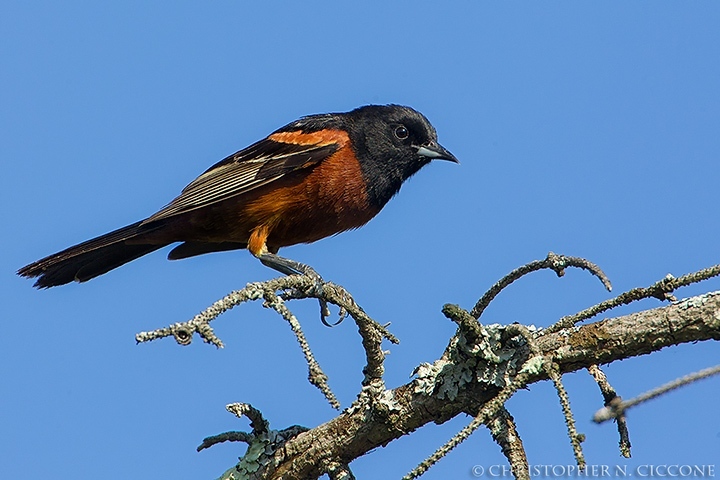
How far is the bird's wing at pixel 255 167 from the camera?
17.6 feet

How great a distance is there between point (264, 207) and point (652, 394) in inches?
151

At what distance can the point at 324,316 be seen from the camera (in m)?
4.75

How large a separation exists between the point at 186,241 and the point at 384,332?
10.1 feet

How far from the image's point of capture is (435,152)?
19.6ft

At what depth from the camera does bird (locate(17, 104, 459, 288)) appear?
5.31m

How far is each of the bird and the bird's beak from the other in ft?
1.00

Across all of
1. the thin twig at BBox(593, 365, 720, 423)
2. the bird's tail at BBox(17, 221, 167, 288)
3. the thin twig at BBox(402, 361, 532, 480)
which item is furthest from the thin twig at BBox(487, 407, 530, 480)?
the bird's tail at BBox(17, 221, 167, 288)

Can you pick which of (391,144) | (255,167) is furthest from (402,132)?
(255,167)

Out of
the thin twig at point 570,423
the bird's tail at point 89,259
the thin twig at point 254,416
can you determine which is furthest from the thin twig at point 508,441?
the bird's tail at point 89,259

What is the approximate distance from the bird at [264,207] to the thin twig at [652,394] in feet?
11.1

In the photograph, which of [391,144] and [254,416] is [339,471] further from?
[391,144]

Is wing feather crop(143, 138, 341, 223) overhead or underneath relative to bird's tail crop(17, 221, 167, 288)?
overhead

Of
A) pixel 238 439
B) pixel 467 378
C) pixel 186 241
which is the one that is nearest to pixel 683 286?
pixel 467 378

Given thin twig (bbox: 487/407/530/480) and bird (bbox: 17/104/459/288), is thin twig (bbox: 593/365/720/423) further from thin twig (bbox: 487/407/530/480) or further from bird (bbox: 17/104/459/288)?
bird (bbox: 17/104/459/288)
